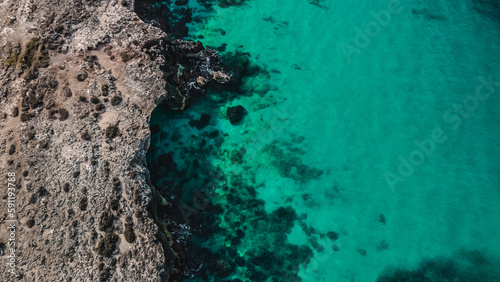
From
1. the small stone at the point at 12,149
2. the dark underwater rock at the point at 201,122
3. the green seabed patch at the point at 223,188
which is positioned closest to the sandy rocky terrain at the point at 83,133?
the small stone at the point at 12,149

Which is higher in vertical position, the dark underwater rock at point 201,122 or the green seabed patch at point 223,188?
the dark underwater rock at point 201,122

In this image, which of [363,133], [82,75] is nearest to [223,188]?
[363,133]

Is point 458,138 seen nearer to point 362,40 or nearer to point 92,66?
point 362,40

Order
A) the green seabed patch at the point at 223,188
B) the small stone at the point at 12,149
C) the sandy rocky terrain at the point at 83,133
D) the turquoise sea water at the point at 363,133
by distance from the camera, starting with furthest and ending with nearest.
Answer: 1. the turquoise sea water at the point at 363,133
2. the green seabed patch at the point at 223,188
3. the small stone at the point at 12,149
4. the sandy rocky terrain at the point at 83,133

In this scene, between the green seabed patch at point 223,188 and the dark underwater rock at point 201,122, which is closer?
the green seabed patch at point 223,188

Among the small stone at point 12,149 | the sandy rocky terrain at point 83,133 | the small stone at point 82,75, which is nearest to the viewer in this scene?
the sandy rocky terrain at point 83,133

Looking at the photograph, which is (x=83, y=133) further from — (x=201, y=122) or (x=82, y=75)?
(x=201, y=122)

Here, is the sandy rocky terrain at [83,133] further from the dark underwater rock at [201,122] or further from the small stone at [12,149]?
the dark underwater rock at [201,122]
